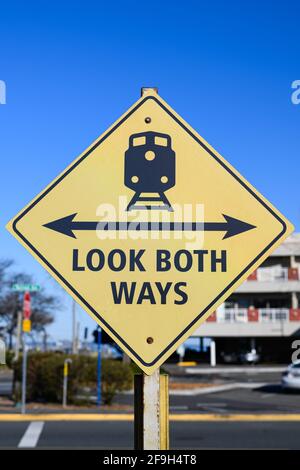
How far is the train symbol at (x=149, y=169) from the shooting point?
2.46m

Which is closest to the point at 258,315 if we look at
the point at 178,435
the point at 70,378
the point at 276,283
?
the point at 276,283

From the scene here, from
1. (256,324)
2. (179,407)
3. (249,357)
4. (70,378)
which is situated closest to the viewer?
(70,378)

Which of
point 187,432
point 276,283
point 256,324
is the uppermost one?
point 276,283

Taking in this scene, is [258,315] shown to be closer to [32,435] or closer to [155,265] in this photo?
[32,435]

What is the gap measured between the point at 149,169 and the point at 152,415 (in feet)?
3.22

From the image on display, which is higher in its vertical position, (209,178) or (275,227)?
(209,178)

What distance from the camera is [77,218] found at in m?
2.47

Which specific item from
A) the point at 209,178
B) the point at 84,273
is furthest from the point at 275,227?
the point at 84,273

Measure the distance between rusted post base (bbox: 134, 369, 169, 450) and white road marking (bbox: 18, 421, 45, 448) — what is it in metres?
8.17

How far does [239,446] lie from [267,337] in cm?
3353

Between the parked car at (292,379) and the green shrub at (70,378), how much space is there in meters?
7.71

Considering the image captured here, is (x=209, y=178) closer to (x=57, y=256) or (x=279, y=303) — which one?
(x=57, y=256)

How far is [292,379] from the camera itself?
22.0 meters

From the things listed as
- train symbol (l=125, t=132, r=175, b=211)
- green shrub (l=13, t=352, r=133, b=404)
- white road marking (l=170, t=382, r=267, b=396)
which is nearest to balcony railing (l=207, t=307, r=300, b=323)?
white road marking (l=170, t=382, r=267, b=396)
